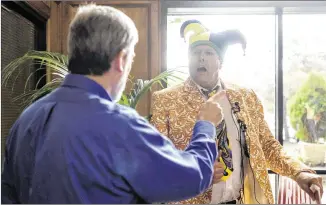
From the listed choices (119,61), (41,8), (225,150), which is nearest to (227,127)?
(225,150)

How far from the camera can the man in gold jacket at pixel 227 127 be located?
4.13 ft

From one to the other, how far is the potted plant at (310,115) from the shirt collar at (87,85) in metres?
2.17

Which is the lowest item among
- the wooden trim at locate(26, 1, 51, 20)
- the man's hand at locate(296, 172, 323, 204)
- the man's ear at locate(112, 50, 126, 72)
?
the man's hand at locate(296, 172, 323, 204)

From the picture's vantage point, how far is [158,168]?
2.18 feet

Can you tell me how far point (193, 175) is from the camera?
69 cm

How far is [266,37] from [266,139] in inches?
58.6

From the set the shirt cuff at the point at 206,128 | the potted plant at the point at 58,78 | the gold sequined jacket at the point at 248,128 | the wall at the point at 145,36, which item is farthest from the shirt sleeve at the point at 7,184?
the wall at the point at 145,36

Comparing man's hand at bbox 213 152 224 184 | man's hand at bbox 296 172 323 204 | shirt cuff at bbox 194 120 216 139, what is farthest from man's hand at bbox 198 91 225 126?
man's hand at bbox 296 172 323 204

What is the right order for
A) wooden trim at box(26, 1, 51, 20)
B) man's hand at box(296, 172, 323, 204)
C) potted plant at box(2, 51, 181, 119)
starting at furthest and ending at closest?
wooden trim at box(26, 1, 51, 20)
potted plant at box(2, 51, 181, 119)
man's hand at box(296, 172, 323, 204)

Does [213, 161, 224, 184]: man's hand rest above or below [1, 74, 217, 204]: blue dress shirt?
below

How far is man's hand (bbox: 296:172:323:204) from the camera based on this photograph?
1.15 metres

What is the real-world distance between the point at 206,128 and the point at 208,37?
62 centimetres

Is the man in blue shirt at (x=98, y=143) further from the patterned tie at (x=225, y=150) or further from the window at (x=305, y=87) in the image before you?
the window at (x=305, y=87)

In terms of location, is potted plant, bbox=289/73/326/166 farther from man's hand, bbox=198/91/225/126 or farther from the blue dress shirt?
the blue dress shirt
